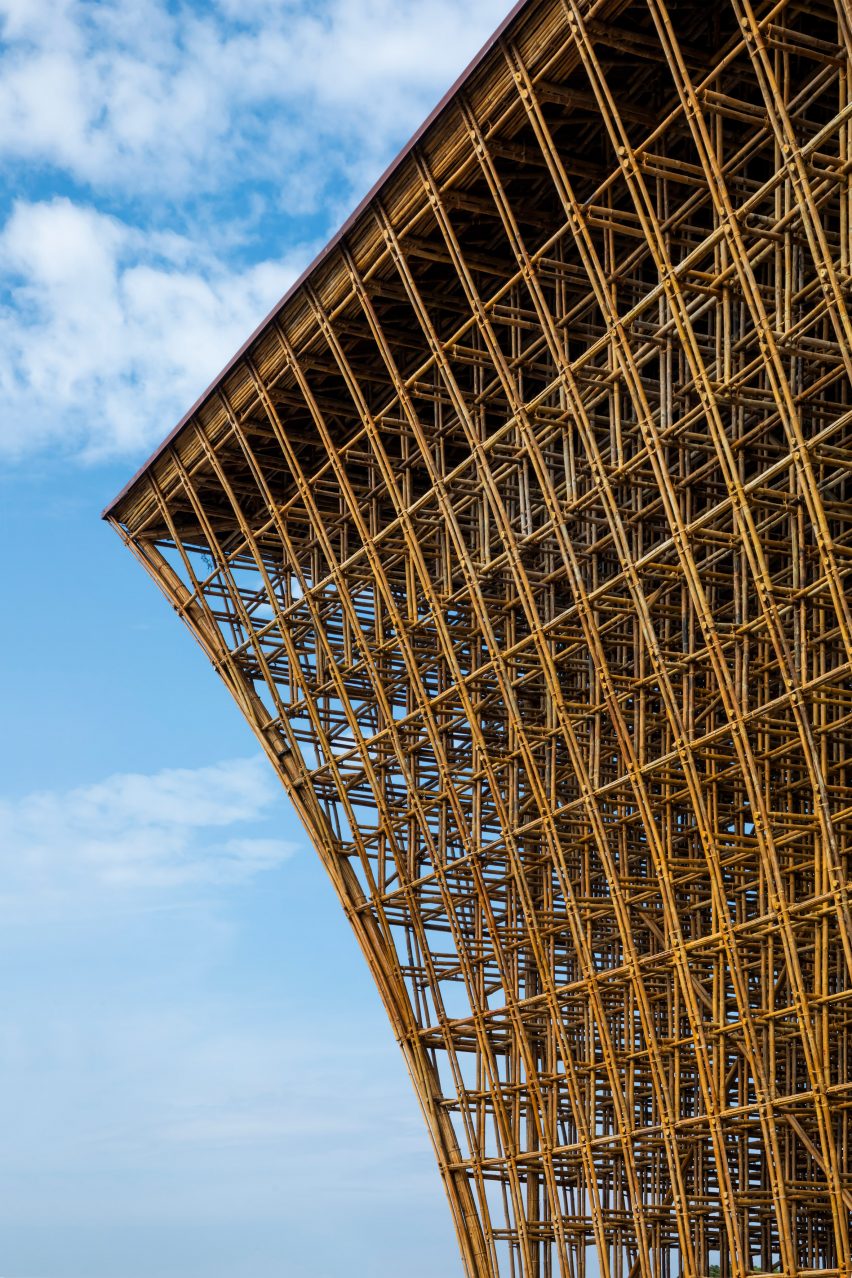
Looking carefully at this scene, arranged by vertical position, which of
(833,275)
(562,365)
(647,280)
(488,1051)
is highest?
(647,280)

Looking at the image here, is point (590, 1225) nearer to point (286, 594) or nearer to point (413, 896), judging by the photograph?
point (413, 896)

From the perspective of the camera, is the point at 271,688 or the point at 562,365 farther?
the point at 271,688

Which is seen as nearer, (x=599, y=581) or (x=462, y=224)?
(x=462, y=224)

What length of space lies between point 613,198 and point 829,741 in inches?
354

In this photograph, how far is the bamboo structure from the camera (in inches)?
899

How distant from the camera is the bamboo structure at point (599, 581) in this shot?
74.9 ft

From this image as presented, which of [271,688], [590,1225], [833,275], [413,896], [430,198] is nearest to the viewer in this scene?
[833,275]

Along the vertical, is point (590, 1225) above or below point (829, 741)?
below

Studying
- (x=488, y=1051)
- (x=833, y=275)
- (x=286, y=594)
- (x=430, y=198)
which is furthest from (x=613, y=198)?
(x=488, y=1051)

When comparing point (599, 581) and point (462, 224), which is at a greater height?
point (462, 224)

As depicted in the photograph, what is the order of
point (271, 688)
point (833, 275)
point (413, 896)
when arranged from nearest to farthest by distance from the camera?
point (833, 275)
point (413, 896)
point (271, 688)

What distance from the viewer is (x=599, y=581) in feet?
110

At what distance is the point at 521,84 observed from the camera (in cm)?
2428

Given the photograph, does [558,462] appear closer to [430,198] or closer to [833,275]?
[430,198]
